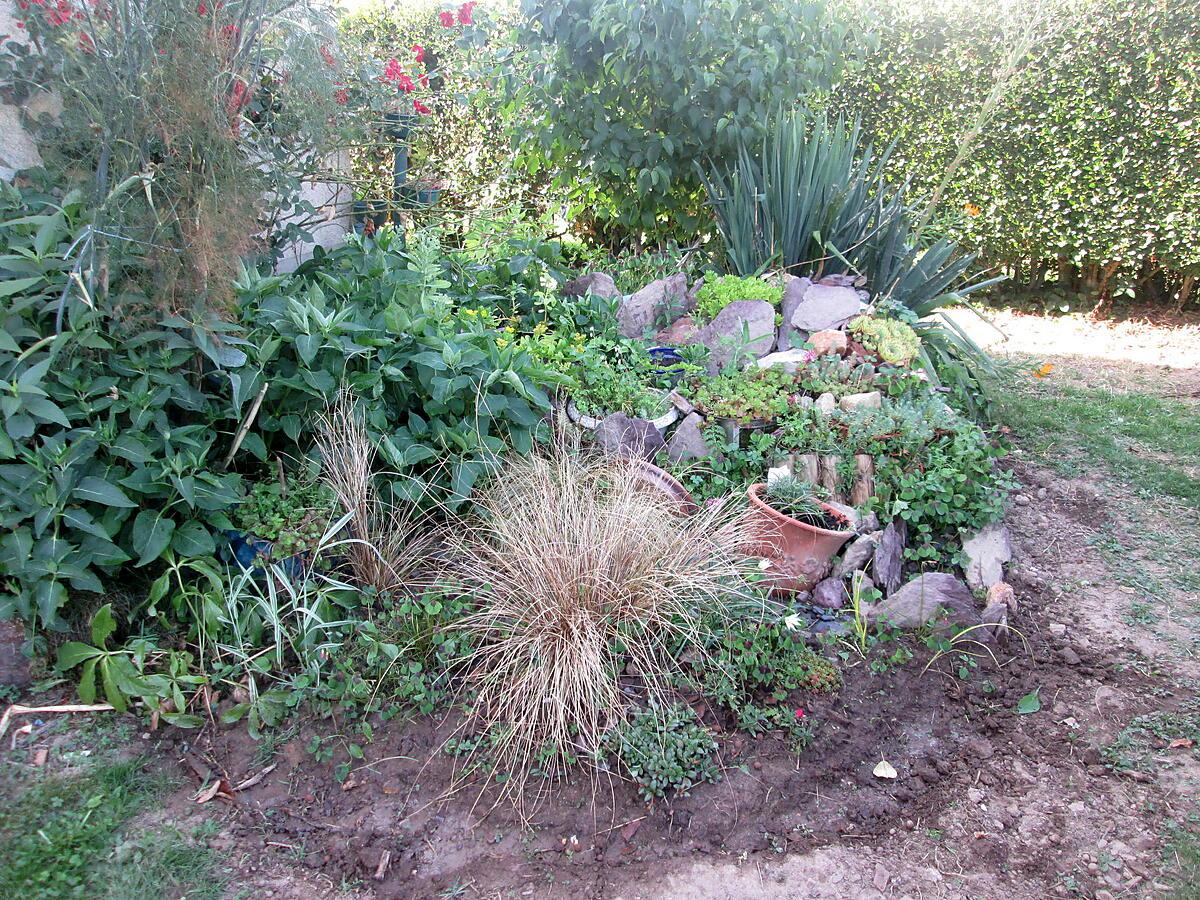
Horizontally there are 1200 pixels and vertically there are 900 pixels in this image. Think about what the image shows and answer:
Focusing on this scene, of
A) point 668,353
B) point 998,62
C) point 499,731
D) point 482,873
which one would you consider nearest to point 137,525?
point 499,731

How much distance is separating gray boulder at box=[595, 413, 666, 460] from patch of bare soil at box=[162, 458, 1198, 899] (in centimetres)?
129

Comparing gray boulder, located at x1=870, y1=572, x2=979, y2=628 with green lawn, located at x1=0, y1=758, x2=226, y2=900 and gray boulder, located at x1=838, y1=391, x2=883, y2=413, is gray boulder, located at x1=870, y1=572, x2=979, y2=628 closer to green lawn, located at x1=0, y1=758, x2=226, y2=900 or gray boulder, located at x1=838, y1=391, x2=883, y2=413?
gray boulder, located at x1=838, y1=391, x2=883, y2=413

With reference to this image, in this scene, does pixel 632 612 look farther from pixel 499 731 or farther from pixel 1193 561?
pixel 1193 561

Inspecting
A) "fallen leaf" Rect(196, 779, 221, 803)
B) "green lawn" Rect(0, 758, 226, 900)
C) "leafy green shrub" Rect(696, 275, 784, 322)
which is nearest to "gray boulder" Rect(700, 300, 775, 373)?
"leafy green shrub" Rect(696, 275, 784, 322)

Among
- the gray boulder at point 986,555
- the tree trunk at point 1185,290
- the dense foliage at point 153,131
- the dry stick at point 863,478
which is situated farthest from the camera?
the tree trunk at point 1185,290

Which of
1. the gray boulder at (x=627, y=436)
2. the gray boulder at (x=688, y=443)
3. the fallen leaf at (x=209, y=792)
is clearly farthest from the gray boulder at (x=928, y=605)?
the fallen leaf at (x=209, y=792)

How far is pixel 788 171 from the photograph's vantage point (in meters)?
4.80

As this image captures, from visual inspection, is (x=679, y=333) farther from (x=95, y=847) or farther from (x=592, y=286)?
(x=95, y=847)

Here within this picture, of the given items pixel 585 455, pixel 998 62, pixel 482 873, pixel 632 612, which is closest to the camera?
pixel 482 873

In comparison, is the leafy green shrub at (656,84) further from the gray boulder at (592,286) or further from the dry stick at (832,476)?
the dry stick at (832,476)

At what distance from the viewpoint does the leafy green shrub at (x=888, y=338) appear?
4129 millimetres

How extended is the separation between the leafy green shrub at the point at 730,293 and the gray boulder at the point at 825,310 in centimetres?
15

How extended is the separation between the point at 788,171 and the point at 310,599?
3497mm

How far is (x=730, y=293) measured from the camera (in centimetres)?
452
